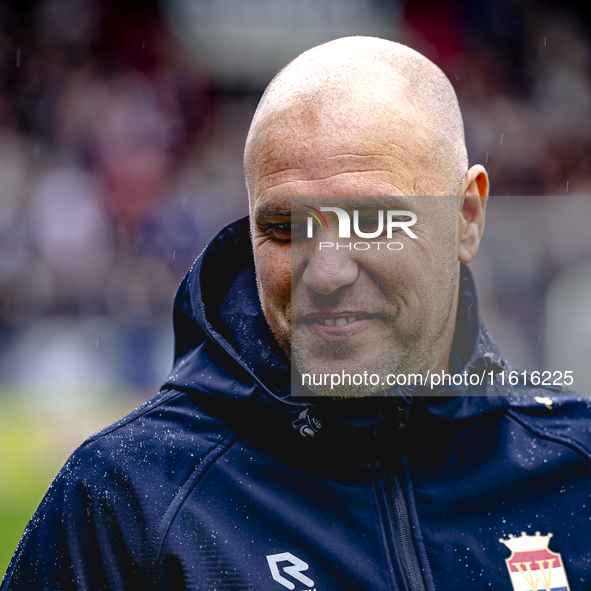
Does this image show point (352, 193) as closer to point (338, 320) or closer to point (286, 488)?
point (338, 320)

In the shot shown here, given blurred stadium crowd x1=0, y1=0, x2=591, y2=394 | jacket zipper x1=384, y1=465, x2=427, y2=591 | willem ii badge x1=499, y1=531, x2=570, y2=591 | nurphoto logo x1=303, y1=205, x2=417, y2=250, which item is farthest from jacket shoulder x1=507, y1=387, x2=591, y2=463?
blurred stadium crowd x1=0, y1=0, x2=591, y2=394

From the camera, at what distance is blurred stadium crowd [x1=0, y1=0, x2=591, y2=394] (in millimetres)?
5719

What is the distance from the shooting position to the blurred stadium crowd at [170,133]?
5.72 m

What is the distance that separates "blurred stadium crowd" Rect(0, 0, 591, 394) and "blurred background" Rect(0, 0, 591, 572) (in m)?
0.02

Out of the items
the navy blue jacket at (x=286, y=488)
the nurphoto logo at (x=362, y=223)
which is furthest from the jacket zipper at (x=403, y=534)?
the nurphoto logo at (x=362, y=223)

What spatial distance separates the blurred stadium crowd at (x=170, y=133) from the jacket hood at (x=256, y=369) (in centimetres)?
400

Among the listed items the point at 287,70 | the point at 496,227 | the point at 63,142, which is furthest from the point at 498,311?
the point at 63,142

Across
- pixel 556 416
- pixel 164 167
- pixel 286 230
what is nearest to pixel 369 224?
pixel 286 230

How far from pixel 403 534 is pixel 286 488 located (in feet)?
0.70

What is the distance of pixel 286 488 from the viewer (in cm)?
117

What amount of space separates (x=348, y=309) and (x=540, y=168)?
6359 mm

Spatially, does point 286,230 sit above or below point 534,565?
above

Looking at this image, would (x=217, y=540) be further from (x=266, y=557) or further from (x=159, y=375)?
(x=159, y=375)

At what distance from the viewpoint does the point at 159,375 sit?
5152mm
